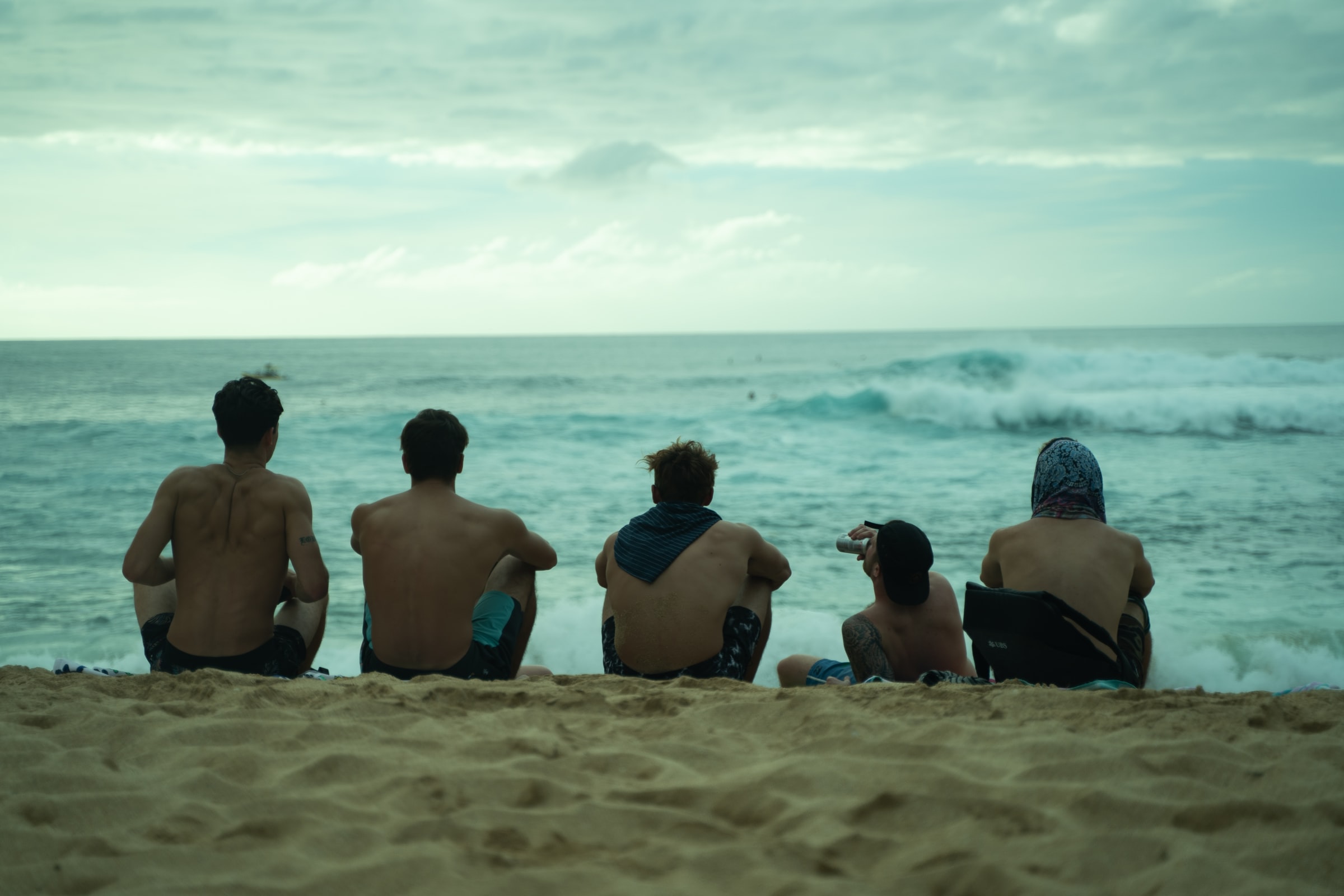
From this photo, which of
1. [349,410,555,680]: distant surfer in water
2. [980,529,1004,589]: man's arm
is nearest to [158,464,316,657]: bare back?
[349,410,555,680]: distant surfer in water

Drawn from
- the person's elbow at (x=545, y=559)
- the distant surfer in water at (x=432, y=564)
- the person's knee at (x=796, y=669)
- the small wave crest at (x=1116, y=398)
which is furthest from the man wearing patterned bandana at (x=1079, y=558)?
the small wave crest at (x=1116, y=398)

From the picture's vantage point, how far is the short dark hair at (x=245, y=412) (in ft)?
11.9

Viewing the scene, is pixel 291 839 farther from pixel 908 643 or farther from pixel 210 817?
pixel 908 643

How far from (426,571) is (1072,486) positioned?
8.73ft

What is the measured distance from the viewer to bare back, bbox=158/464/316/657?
360 cm

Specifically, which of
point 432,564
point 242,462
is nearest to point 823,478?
point 432,564

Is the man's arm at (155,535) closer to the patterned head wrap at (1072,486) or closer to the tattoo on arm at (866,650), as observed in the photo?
the tattoo on arm at (866,650)

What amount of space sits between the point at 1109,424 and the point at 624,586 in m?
18.6

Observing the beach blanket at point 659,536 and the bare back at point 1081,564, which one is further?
the beach blanket at point 659,536

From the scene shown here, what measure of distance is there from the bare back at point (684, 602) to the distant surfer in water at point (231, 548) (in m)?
1.25

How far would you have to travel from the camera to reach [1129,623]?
3637mm

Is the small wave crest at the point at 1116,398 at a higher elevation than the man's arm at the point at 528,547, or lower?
higher

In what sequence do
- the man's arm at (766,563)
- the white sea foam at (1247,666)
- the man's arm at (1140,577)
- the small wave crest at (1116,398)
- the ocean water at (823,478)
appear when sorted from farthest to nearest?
the small wave crest at (1116,398)
the ocean water at (823,478)
the white sea foam at (1247,666)
the man's arm at (766,563)
the man's arm at (1140,577)

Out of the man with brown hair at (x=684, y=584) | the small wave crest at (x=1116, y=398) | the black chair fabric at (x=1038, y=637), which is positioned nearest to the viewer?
the black chair fabric at (x=1038, y=637)
